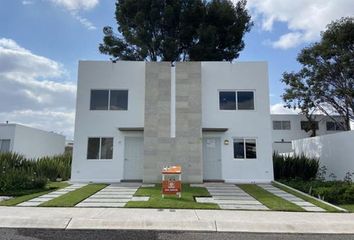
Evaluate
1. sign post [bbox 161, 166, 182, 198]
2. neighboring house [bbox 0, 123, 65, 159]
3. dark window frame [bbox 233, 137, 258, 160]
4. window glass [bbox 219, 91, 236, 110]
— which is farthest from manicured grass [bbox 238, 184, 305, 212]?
neighboring house [bbox 0, 123, 65, 159]

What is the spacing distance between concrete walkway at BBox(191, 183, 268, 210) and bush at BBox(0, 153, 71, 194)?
7.15 meters

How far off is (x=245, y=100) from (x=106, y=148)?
7.78m

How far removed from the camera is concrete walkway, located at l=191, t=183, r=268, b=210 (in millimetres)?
9387

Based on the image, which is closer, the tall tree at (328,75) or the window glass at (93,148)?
the window glass at (93,148)

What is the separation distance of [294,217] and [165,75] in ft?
32.8

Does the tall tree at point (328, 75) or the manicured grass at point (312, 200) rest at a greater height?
the tall tree at point (328, 75)

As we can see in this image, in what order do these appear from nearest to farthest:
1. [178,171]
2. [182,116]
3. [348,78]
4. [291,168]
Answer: [178,171] < [182,116] < [291,168] < [348,78]

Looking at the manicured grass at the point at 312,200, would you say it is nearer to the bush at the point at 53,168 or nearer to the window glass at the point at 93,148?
the window glass at the point at 93,148

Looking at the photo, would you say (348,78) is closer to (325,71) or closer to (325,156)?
(325,71)

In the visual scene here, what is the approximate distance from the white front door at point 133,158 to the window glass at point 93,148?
145 cm

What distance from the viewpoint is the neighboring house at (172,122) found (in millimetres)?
15227

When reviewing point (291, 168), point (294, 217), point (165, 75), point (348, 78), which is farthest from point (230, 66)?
point (348, 78)

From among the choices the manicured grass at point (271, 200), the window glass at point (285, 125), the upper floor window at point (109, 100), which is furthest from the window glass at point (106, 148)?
A: the window glass at point (285, 125)

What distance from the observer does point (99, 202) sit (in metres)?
9.80
